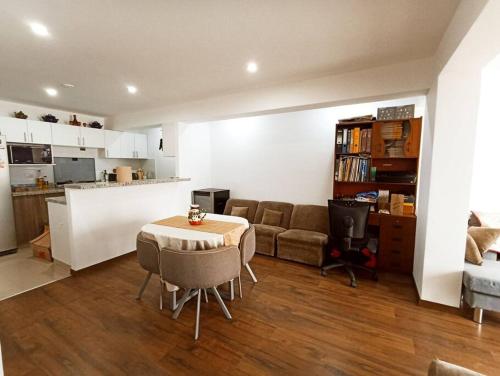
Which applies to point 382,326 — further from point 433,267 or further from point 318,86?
point 318,86

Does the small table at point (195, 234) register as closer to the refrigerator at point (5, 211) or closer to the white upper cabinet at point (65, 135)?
the refrigerator at point (5, 211)

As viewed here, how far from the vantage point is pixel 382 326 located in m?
2.11

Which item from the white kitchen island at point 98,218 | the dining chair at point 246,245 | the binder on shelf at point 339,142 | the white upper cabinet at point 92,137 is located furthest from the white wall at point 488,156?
the white upper cabinet at point 92,137

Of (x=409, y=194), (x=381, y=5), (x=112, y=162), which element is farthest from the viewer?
(x=112, y=162)

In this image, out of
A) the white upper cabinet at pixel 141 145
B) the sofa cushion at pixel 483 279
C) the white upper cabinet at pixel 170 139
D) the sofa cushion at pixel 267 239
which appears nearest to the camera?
the sofa cushion at pixel 483 279

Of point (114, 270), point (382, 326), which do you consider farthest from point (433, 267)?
point (114, 270)

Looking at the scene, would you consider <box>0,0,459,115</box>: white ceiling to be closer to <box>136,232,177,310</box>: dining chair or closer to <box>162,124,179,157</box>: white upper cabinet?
<box>162,124,179,157</box>: white upper cabinet

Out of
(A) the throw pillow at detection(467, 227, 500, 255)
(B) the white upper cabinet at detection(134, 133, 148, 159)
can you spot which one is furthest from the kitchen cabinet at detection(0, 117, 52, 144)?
(A) the throw pillow at detection(467, 227, 500, 255)

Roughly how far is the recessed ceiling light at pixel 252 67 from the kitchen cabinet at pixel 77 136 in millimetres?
3911

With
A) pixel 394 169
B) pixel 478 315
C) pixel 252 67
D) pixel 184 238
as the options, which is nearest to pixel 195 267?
pixel 184 238

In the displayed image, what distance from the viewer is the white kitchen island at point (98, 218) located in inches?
119

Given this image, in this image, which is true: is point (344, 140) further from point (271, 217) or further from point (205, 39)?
point (205, 39)

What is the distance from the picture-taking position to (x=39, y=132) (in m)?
Result: 4.20

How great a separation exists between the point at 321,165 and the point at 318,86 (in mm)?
1355
